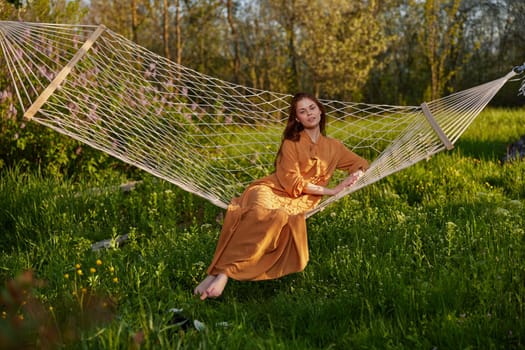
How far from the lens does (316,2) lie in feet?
34.7

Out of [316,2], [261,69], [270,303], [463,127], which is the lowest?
[270,303]

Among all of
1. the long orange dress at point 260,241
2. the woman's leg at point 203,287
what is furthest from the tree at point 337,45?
the woman's leg at point 203,287

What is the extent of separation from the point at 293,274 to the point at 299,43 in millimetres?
9444

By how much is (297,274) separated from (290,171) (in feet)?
1.66

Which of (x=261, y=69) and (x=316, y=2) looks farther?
(x=261, y=69)

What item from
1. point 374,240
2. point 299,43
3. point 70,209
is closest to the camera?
point 374,240

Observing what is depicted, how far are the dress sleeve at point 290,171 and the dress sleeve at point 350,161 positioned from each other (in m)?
0.23

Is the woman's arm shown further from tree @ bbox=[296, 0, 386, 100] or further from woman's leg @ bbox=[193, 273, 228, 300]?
tree @ bbox=[296, 0, 386, 100]

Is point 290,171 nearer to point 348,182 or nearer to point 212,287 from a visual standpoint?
point 348,182

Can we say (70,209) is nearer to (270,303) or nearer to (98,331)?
(270,303)

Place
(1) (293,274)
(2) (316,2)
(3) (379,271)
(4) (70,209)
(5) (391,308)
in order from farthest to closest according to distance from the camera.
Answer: (2) (316,2) < (4) (70,209) < (1) (293,274) < (3) (379,271) < (5) (391,308)

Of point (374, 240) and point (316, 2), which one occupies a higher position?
→ point (316, 2)

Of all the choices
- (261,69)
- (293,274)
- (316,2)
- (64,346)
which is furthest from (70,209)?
(261,69)

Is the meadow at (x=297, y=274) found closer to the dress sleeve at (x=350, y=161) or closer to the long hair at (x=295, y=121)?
the dress sleeve at (x=350, y=161)
